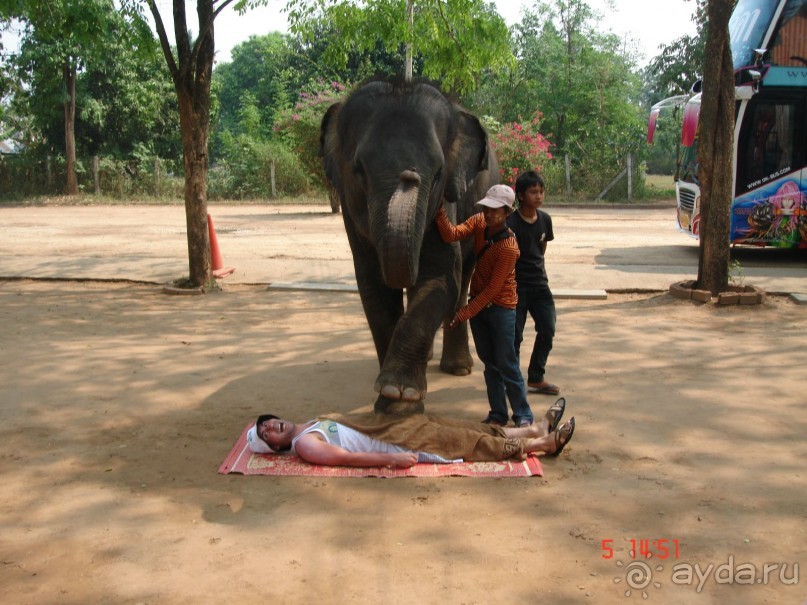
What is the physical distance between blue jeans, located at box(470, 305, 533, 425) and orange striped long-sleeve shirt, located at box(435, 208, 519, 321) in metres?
0.08

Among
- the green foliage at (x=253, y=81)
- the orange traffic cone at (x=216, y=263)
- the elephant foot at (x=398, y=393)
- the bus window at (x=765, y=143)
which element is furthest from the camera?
the green foliage at (x=253, y=81)

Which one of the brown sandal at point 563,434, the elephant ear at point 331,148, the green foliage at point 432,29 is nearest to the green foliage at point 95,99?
the green foliage at point 432,29

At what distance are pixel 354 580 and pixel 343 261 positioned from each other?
10.2 meters

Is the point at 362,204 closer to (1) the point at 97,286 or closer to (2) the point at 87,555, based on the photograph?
(2) the point at 87,555

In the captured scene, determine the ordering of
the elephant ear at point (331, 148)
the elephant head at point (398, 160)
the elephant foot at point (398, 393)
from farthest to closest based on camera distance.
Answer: the elephant ear at point (331, 148), the elephant foot at point (398, 393), the elephant head at point (398, 160)

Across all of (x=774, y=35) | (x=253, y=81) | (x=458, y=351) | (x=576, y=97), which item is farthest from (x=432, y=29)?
(x=253, y=81)

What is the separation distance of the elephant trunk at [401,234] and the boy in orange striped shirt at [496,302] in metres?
0.56

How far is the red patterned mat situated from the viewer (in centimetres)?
451

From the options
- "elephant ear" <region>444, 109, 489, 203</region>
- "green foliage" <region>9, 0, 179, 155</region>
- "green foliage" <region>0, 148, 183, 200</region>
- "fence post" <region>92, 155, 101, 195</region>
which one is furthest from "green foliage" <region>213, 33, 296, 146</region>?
"elephant ear" <region>444, 109, 489, 203</region>

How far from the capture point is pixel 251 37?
64.3 meters

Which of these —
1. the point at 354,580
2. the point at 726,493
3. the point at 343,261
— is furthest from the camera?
the point at 343,261

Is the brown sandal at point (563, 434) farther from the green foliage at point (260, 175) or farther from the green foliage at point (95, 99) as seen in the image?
the green foliage at point (260, 175)

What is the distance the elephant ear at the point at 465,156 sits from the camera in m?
5.59

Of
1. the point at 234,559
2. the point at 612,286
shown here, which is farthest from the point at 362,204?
the point at 612,286
